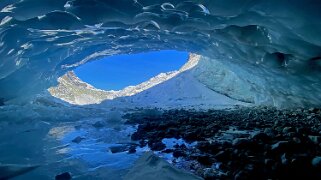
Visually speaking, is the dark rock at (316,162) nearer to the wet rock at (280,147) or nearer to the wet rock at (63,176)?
the wet rock at (280,147)

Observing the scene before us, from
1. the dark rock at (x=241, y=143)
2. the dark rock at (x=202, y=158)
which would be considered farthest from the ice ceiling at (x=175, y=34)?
the dark rock at (x=202, y=158)

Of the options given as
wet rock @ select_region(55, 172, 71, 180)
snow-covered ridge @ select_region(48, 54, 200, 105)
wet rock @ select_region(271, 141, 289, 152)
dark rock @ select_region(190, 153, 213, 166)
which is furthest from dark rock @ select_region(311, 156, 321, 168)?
snow-covered ridge @ select_region(48, 54, 200, 105)

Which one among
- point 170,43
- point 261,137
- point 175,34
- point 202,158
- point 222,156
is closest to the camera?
point 222,156

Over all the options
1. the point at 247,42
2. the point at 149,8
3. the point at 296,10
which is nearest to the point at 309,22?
the point at 296,10

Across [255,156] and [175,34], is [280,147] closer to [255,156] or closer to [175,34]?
[255,156]

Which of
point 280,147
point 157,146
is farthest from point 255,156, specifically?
point 157,146

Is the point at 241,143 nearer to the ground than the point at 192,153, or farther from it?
farther from it

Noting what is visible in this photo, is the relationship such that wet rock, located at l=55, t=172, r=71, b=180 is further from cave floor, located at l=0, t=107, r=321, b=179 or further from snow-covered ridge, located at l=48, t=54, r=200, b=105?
snow-covered ridge, located at l=48, t=54, r=200, b=105

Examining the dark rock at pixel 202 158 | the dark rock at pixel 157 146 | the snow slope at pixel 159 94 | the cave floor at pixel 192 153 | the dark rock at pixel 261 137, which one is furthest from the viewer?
the snow slope at pixel 159 94
